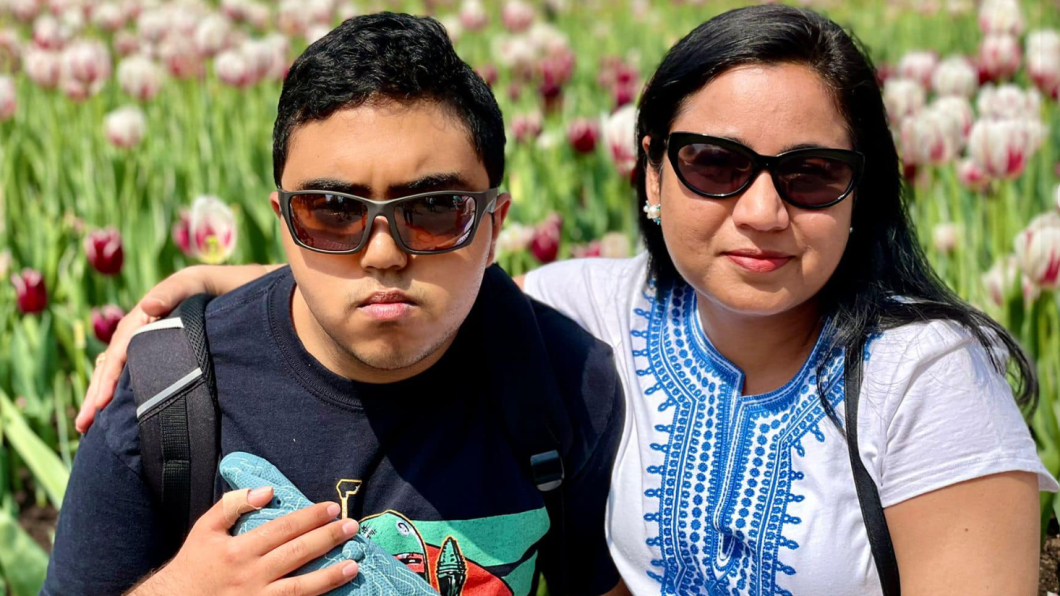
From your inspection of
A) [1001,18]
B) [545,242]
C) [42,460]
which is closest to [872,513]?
[545,242]

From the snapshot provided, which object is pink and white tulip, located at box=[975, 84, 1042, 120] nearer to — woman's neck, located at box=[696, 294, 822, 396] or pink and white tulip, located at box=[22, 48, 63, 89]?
woman's neck, located at box=[696, 294, 822, 396]

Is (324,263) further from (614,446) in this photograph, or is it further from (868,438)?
(868,438)

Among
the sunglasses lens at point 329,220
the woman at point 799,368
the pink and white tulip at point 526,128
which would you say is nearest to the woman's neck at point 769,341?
the woman at point 799,368

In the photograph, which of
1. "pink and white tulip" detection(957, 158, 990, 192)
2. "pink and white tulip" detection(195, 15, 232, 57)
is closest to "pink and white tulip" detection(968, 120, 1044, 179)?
"pink and white tulip" detection(957, 158, 990, 192)

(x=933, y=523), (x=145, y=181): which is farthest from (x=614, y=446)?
(x=145, y=181)

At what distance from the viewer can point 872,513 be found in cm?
166

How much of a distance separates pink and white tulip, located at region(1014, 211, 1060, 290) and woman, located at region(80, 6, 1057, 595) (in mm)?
681

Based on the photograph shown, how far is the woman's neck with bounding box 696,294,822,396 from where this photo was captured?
6.14 feet

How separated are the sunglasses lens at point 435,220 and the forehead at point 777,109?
472 mm

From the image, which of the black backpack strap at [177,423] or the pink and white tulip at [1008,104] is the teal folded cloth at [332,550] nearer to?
the black backpack strap at [177,423]

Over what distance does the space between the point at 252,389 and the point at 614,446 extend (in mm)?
691

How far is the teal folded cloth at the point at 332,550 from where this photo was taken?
154cm

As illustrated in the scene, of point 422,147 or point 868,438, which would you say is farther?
point 868,438

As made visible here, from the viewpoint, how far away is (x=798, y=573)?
173 centimetres
